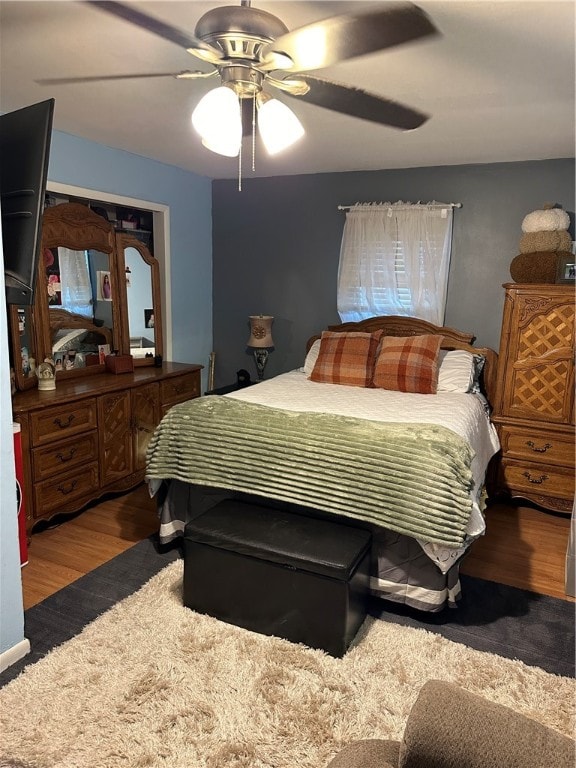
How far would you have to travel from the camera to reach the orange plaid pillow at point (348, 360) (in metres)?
3.73

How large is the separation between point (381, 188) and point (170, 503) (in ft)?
9.20

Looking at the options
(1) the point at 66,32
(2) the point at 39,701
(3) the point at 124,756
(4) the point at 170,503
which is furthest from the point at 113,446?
(1) the point at 66,32

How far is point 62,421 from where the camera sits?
10.2 ft

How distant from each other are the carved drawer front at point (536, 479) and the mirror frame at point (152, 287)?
273 centimetres

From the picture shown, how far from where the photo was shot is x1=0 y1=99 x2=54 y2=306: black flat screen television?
1854 millimetres

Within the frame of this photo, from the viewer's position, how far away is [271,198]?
4531 mm

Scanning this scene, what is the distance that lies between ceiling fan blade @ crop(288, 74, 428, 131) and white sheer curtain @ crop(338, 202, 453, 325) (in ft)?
4.13

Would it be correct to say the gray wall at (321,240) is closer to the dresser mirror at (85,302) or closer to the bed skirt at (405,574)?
the dresser mirror at (85,302)

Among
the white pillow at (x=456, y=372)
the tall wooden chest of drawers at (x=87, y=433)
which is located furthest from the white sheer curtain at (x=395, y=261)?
the tall wooden chest of drawers at (x=87, y=433)

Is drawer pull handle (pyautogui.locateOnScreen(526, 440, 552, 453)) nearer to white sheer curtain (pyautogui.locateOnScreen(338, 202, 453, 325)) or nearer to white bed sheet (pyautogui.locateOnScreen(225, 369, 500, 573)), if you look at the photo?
white bed sheet (pyautogui.locateOnScreen(225, 369, 500, 573))

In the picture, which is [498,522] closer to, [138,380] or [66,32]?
[138,380]

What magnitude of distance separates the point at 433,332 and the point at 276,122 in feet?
8.07

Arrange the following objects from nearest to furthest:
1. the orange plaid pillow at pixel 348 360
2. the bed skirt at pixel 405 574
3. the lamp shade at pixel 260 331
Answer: the bed skirt at pixel 405 574 < the orange plaid pillow at pixel 348 360 < the lamp shade at pixel 260 331

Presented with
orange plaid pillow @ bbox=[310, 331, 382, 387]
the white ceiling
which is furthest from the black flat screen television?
orange plaid pillow @ bbox=[310, 331, 382, 387]
